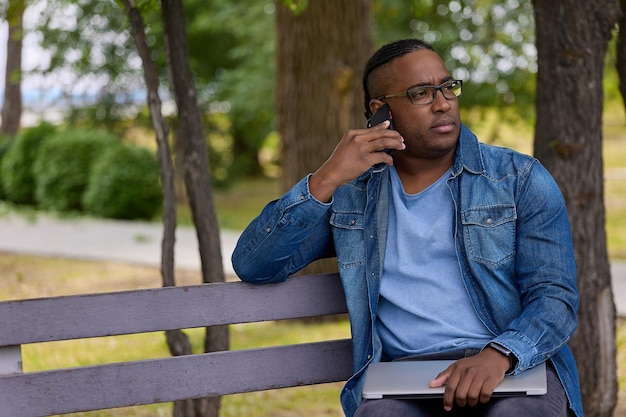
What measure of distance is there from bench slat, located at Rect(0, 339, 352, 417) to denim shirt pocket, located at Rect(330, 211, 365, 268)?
35 centimetres

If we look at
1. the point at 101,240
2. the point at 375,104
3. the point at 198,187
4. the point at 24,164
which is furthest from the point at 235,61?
the point at 375,104

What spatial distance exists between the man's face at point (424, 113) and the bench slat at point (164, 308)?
0.55 m

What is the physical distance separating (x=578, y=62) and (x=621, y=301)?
505 cm

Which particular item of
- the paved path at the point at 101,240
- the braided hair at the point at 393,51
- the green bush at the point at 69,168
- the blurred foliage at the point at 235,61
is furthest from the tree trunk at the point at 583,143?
the green bush at the point at 69,168

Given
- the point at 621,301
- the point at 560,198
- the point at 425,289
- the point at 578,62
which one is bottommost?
the point at 621,301

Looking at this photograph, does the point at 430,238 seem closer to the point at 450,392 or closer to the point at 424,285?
the point at 424,285

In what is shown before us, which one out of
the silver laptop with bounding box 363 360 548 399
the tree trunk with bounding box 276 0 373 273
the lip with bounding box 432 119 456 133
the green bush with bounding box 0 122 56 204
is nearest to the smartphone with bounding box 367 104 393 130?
the lip with bounding box 432 119 456 133

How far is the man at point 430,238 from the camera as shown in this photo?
313 cm

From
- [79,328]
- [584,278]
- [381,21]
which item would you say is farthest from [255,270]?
[381,21]

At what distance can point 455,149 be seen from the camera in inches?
132

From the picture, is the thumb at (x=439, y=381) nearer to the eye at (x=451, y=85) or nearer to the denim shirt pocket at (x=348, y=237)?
the denim shirt pocket at (x=348, y=237)

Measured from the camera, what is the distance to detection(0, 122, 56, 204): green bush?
58.4ft

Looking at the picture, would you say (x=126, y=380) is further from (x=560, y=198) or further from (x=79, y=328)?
(x=560, y=198)

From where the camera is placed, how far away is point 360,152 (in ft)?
10.7
